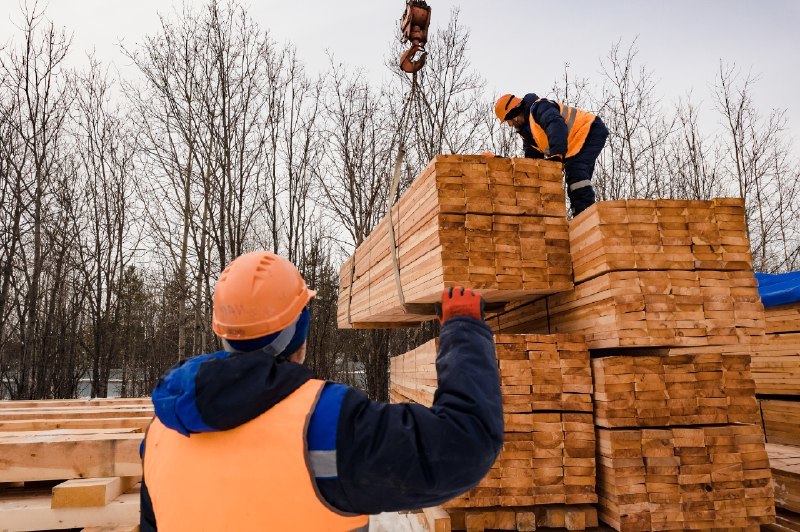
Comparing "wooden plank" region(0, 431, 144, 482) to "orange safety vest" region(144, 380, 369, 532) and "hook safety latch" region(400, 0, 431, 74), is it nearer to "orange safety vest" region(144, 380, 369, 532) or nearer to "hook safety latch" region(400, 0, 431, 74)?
"orange safety vest" region(144, 380, 369, 532)

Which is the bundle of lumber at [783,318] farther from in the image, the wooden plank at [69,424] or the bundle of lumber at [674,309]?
the wooden plank at [69,424]

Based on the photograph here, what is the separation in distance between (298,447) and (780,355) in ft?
19.5

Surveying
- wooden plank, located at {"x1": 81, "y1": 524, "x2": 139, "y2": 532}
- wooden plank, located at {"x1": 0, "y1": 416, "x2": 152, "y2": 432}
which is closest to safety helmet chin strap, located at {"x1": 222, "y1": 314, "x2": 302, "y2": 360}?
wooden plank, located at {"x1": 81, "y1": 524, "x2": 139, "y2": 532}

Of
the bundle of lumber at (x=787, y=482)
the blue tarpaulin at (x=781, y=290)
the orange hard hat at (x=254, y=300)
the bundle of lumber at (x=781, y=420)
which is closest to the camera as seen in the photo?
the orange hard hat at (x=254, y=300)

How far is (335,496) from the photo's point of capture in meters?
1.22

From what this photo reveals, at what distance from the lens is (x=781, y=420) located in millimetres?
5324

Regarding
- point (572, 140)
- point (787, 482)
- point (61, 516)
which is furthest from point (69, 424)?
point (787, 482)

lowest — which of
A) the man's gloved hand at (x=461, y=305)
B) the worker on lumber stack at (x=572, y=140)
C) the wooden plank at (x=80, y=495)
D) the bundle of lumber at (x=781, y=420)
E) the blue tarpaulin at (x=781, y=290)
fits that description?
the bundle of lumber at (x=781, y=420)

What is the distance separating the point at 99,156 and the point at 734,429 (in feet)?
52.6

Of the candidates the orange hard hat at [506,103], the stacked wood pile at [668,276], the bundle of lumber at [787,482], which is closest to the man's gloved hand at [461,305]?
the stacked wood pile at [668,276]

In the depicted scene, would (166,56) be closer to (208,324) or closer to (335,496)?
(208,324)

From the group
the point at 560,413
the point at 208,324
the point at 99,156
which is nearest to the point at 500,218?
the point at 560,413

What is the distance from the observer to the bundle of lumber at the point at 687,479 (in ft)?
10.5

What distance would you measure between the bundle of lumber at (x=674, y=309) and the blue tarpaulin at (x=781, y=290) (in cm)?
238
